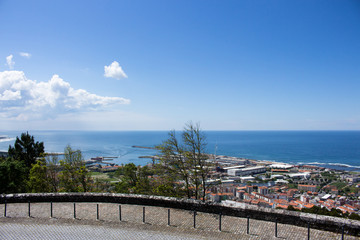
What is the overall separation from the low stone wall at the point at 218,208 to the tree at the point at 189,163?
2315 millimetres

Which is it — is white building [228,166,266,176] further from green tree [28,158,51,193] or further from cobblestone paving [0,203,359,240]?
cobblestone paving [0,203,359,240]

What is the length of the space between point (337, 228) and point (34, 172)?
22413 millimetres

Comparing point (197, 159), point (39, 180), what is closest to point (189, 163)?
point (197, 159)

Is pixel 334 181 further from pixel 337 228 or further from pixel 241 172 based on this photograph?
pixel 337 228

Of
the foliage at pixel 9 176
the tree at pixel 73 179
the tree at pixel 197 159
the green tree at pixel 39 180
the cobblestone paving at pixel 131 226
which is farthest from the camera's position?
the green tree at pixel 39 180

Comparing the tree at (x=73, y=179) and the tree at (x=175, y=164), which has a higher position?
the tree at (x=175, y=164)

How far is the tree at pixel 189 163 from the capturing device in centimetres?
1213

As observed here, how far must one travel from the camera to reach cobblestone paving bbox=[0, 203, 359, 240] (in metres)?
7.36

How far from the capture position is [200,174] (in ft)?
39.4

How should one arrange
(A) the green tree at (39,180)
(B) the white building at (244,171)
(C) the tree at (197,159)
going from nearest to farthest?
(C) the tree at (197,159)
(A) the green tree at (39,180)
(B) the white building at (244,171)

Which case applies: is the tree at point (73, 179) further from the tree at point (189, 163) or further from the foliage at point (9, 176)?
the tree at point (189, 163)

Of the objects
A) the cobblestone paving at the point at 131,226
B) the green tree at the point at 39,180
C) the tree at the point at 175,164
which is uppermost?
the tree at the point at 175,164

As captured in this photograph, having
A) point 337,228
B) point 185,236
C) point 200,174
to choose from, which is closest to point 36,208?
point 185,236

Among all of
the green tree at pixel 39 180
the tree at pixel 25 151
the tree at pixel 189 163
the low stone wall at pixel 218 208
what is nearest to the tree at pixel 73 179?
the green tree at pixel 39 180
